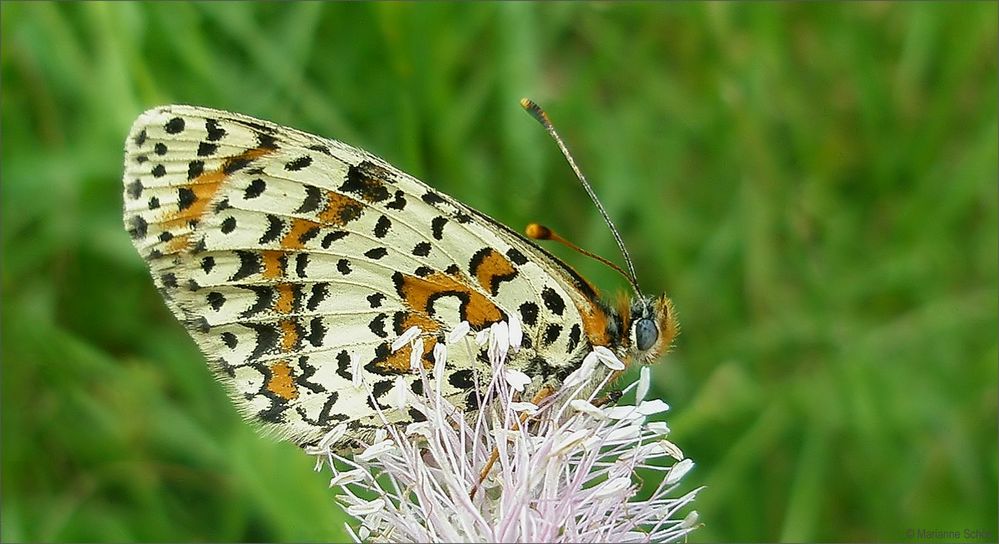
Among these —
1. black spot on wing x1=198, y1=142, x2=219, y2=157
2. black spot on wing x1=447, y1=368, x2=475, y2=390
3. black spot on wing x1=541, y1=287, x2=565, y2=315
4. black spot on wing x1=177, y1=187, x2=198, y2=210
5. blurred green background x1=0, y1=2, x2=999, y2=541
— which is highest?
blurred green background x1=0, y1=2, x2=999, y2=541

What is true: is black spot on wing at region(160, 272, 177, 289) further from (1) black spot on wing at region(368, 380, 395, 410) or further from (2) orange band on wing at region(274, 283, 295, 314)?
(1) black spot on wing at region(368, 380, 395, 410)

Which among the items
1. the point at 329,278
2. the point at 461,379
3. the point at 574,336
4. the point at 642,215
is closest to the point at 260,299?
the point at 329,278

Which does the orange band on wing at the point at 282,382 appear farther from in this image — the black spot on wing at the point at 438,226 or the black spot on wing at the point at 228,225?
the black spot on wing at the point at 438,226

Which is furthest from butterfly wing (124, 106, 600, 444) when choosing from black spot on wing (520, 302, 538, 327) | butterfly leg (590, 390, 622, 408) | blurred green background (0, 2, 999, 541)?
blurred green background (0, 2, 999, 541)

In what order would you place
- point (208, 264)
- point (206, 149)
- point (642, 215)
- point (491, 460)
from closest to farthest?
point (491, 460), point (206, 149), point (208, 264), point (642, 215)

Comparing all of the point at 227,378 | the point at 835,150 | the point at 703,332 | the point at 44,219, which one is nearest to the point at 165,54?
the point at 44,219

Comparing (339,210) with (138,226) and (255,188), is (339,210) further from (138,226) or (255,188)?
(138,226)

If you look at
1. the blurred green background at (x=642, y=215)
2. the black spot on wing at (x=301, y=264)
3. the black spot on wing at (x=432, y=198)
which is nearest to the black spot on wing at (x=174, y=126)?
the black spot on wing at (x=301, y=264)
